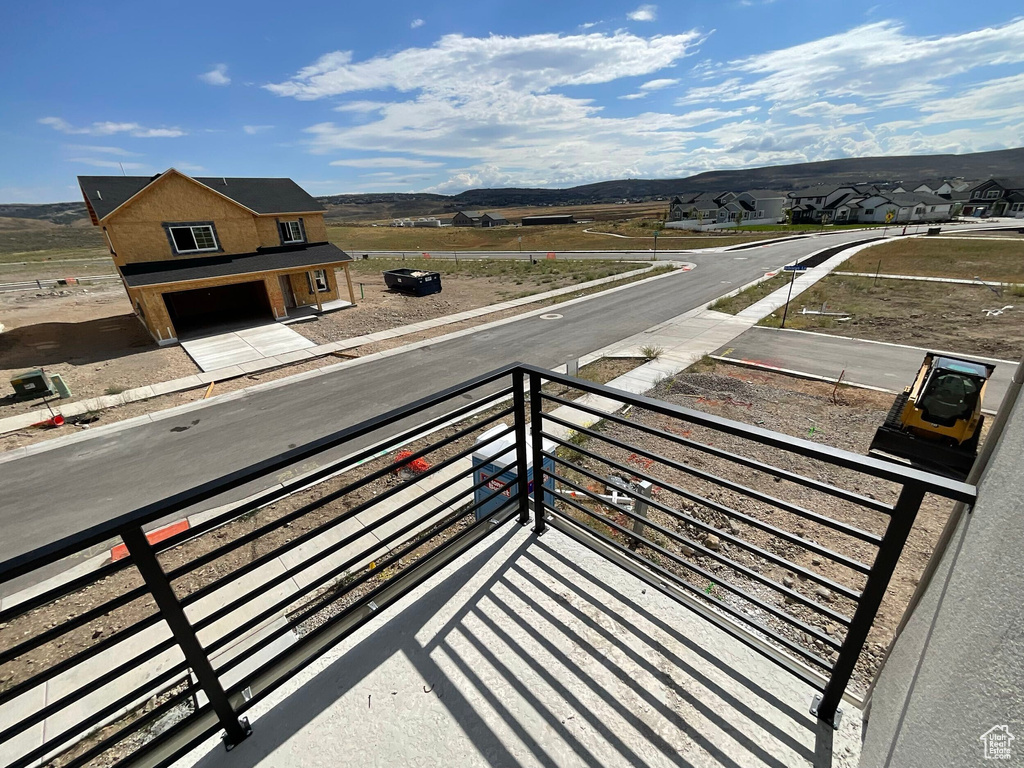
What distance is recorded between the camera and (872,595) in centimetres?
214

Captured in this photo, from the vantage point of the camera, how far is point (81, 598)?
20.4 ft

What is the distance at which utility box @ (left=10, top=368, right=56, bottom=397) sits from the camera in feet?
44.9

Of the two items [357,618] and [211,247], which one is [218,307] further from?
[357,618]

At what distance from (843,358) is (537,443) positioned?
49.9 feet

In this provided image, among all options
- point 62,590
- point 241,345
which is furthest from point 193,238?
point 62,590

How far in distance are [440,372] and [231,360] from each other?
8.50 meters

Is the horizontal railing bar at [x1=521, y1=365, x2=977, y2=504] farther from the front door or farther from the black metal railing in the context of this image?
the front door

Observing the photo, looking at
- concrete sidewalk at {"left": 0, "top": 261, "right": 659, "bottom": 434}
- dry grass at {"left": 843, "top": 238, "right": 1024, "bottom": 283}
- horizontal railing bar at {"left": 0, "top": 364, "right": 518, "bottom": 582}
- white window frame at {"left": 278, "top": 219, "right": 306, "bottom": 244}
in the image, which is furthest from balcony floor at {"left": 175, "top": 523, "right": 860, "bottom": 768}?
dry grass at {"left": 843, "top": 238, "right": 1024, "bottom": 283}

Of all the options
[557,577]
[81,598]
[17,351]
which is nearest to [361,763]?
[557,577]

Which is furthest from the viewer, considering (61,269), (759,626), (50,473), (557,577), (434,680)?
(61,269)

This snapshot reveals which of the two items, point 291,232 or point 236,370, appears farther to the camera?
point 291,232

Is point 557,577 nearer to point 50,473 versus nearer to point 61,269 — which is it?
point 50,473

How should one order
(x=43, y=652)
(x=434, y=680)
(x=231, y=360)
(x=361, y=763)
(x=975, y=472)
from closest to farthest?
1. (x=975, y=472)
2. (x=361, y=763)
3. (x=434, y=680)
4. (x=43, y=652)
5. (x=231, y=360)

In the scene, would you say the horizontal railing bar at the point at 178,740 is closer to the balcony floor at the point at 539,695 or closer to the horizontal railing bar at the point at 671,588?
the balcony floor at the point at 539,695
